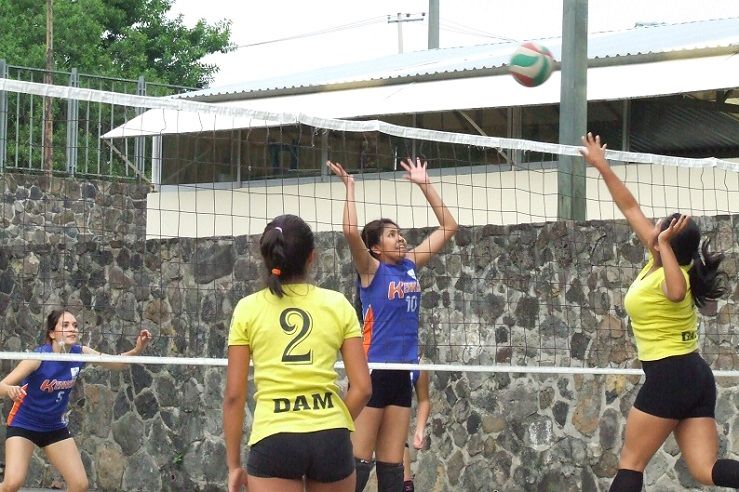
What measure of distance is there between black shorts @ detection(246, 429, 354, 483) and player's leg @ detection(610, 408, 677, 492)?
2015mm

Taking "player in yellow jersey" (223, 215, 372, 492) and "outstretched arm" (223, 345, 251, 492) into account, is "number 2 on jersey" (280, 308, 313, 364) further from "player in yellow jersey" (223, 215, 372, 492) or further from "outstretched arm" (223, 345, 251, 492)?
"outstretched arm" (223, 345, 251, 492)

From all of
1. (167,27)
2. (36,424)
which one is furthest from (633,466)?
(167,27)

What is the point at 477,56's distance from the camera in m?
19.4

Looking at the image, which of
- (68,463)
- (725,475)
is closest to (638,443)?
(725,475)

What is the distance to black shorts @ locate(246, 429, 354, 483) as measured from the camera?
497 centimetres

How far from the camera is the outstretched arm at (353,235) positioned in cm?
700

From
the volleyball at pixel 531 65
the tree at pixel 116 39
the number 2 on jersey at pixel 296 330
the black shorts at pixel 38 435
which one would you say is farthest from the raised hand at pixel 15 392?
the tree at pixel 116 39

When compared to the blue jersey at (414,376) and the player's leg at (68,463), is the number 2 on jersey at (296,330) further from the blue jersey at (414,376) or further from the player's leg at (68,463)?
the player's leg at (68,463)

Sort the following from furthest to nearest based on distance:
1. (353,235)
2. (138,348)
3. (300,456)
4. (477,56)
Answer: (477,56), (138,348), (353,235), (300,456)

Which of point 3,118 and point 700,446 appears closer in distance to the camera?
point 700,446

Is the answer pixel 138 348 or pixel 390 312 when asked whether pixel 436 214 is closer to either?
pixel 390 312

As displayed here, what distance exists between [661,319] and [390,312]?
1.65 meters

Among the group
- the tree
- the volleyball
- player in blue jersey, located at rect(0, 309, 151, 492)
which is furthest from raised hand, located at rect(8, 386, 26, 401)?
the tree

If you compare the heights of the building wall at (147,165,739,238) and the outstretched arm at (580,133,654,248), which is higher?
the building wall at (147,165,739,238)
